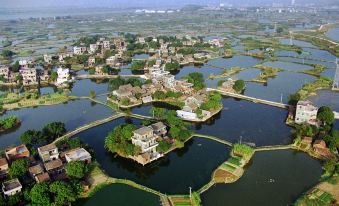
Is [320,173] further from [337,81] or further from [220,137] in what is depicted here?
[337,81]

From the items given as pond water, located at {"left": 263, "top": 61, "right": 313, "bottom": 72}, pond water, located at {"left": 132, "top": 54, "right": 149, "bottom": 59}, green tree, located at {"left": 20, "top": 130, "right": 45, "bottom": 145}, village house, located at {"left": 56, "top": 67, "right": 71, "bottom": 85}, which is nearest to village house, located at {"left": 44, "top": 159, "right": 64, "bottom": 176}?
green tree, located at {"left": 20, "top": 130, "right": 45, "bottom": 145}

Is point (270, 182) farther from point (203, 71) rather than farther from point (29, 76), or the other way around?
point (29, 76)

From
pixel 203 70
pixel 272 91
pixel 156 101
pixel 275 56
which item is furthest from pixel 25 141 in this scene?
pixel 275 56

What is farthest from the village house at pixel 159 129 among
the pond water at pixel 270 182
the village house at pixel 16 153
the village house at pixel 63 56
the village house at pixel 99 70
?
the village house at pixel 63 56

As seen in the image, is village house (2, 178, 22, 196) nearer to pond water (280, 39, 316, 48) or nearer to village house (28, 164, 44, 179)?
village house (28, 164, 44, 179)

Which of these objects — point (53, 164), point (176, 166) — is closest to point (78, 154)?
point (53, 164)

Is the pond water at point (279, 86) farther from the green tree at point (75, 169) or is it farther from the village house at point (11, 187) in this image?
the village house at point (11, 187)
